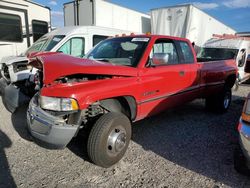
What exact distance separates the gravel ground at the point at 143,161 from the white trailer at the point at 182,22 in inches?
266

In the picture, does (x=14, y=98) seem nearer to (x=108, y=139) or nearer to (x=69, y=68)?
(x=69, y=68)

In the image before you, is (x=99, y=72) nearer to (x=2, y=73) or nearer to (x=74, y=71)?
(x=74, y=71)

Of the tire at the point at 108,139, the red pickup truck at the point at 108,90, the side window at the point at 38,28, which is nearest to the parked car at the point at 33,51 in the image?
the side window at the point at 38,28

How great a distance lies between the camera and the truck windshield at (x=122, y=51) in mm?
3953

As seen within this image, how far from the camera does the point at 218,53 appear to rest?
33.6 ft

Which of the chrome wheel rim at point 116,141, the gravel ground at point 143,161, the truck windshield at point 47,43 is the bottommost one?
the gravel ground at point 143,161

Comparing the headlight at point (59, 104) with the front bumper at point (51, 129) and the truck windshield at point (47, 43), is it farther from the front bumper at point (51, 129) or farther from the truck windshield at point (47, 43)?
the truck windshield at point (47, 43)

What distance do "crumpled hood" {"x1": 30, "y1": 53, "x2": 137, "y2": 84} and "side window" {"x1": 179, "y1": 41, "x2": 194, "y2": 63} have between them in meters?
1.68

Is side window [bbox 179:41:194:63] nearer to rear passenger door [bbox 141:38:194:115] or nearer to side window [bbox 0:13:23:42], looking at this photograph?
rear passenger door [bbox 141:38:194:115]

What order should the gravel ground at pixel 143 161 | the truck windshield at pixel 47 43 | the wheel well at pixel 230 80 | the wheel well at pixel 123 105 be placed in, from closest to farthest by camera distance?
the gravel ground at pixel 143 161, the wheel well at pixel 123 105, the wheel well at pixel 230 80, the truck windshield at pixel 47 43

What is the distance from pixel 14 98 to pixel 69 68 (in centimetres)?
261

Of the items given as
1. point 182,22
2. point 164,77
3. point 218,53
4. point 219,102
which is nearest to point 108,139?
point 164,77

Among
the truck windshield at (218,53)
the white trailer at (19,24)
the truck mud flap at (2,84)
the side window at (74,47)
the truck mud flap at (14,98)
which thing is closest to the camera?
the truck mud flap at (14,98)

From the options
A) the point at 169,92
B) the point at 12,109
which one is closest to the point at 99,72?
the point at 169,92
